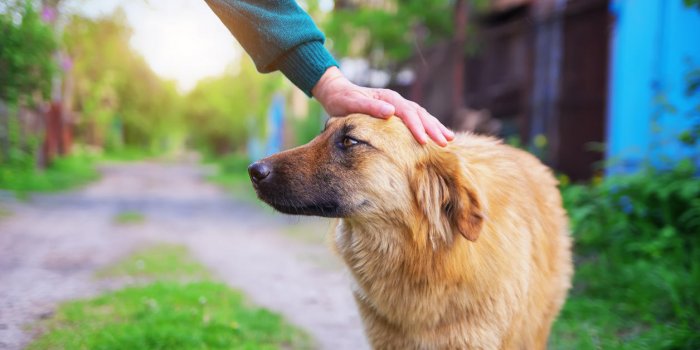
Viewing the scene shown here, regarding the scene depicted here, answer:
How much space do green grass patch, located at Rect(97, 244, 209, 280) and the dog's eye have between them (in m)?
2.68

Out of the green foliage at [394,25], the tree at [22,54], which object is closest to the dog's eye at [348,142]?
the tree at [22,54]

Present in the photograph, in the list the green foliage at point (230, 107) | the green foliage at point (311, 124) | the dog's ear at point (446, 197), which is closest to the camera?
Answer: the dog's ear at point (446, 197)

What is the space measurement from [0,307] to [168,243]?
3102 mm

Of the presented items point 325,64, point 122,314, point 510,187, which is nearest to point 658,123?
point 510,187

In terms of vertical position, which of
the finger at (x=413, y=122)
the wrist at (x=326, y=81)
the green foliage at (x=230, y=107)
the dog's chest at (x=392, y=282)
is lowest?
the dog's chest at (x=392, y=282)

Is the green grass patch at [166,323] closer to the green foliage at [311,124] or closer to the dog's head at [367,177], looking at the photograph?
the dog's head at [367,177]

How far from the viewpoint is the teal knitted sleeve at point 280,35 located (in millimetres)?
2557

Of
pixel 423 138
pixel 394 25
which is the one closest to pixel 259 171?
pixel 423 138

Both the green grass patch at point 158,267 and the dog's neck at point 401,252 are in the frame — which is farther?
the green grass patch at point 158,267

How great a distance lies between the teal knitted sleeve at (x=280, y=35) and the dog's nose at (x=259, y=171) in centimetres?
64

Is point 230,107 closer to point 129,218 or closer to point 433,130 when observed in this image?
point 129,218

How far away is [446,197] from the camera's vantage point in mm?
2176

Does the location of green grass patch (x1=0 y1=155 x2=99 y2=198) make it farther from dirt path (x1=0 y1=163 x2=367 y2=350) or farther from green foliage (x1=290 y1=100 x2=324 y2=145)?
green foliage (x1=290 y1=100 x2=324 y2=145)

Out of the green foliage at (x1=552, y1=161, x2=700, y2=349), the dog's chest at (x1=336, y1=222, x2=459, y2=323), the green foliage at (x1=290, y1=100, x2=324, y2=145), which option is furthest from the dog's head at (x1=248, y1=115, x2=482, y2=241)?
the green foliage at (x1=290, y1=100, x2=324, y2=145)
